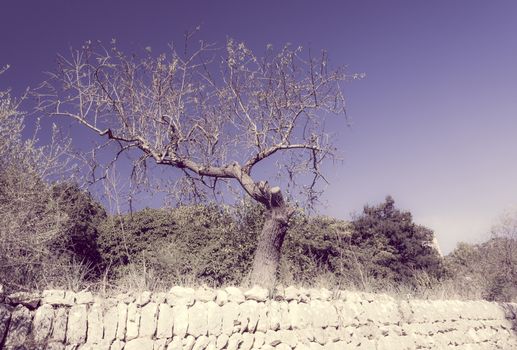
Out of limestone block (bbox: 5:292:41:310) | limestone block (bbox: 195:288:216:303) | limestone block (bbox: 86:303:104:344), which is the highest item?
limestone block (bbox: 195:288:216:303)

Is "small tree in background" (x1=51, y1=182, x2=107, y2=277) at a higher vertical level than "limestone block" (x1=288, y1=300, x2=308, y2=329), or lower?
higher

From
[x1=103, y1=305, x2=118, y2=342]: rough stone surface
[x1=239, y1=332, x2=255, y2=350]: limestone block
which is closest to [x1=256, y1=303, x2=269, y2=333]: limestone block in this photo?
[x1=239, y1=332, x2=255, y2=350]: limestone block

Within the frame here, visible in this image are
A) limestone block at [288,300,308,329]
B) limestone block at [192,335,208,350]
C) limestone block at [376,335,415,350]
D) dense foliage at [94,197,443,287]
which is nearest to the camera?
limestone block at [192,335,208,350]

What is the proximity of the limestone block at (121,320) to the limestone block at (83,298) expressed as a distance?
0.35 m

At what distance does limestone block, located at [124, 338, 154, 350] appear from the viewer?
457 cm

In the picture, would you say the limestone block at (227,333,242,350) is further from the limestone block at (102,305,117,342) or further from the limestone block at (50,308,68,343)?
the limestone block at (50,308,68,343)

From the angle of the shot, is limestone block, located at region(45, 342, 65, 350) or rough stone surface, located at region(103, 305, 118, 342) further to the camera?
rough stone surface, located at region(103, 305, 118, 342)

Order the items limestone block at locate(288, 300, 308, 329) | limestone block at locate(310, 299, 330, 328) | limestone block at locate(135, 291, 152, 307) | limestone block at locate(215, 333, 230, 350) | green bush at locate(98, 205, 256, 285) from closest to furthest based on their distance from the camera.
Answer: limestone block at locate(135, 291, 152, 307) < limestone block at locate(215, 333, 230, 350) < limestone block at locate(288, 300, 308, 329) < limestone block at locate(310, 299, 330, 328) < green bush at locate(98, 205, 256, 285)

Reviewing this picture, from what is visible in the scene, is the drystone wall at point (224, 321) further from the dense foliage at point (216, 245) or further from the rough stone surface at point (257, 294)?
the dense foliage at point (216, 245)

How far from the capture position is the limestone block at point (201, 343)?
5106mm

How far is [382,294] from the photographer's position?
327 inches

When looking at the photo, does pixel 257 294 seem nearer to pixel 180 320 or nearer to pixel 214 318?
pixel 214 318

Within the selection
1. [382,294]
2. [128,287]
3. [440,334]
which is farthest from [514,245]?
[128,287]

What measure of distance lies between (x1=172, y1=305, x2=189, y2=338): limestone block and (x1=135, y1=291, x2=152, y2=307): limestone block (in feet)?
1.21
